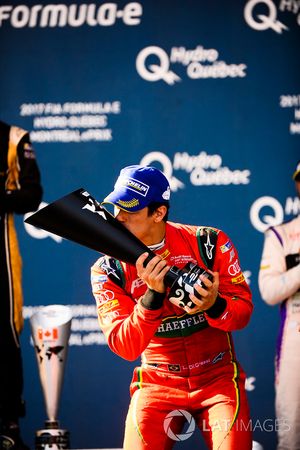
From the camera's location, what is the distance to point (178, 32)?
603cm

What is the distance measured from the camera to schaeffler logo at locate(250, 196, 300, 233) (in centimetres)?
589

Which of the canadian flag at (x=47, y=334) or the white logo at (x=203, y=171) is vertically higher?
the white logo at (x=203, y=171)

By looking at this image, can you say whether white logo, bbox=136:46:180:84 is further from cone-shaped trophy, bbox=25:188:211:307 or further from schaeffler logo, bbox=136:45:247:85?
cone-shaped trophy, bbox=25:188:211:307

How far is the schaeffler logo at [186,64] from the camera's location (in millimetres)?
5984

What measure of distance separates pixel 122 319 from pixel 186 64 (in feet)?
9.30

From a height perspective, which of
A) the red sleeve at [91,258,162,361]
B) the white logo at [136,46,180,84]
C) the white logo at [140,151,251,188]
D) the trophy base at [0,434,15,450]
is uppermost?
the white logo at [136,46,180,84]

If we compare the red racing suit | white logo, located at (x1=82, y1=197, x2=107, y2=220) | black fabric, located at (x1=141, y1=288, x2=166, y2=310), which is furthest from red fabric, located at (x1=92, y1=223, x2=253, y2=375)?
white logo, located at (x1=82, y1=197, x2=107, y2=220)

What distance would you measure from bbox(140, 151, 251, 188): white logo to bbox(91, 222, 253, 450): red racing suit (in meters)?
2.19

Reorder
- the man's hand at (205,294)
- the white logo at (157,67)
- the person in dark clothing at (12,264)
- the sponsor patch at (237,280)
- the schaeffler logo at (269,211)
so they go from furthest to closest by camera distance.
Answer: the white logo at (157,67), the schaeffler logo at (269,211), the person in dark clothing at (12,264), the sponsor patch at (237,280), the man's hand at (205,294)

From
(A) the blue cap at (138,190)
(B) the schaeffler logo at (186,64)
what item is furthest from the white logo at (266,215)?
(A) the blue cap at (138,190)

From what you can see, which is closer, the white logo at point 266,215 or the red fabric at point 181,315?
the red fabric at point 181,315

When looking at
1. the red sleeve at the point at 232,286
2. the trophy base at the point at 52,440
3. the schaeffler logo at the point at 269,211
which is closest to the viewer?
the red sleeve at the point at 232,286

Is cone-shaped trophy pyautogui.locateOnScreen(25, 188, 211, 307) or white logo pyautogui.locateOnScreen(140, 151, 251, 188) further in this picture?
white logo pyautogui.locateOnScreen(140, 151, 251, 188)

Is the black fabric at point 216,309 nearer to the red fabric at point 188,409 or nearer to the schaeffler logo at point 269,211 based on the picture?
the red fabric at point 188,409
